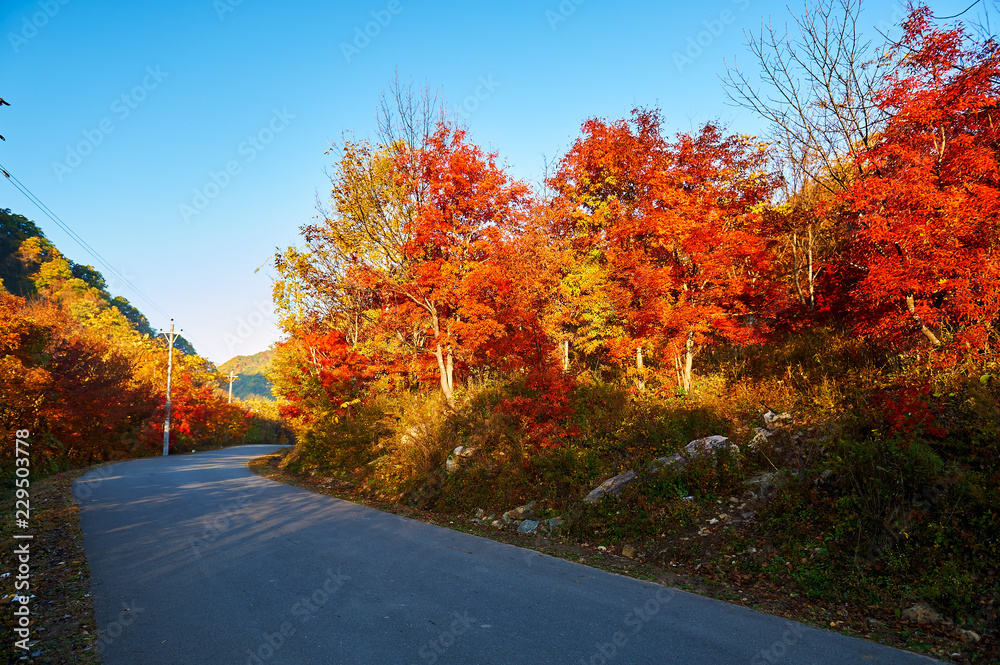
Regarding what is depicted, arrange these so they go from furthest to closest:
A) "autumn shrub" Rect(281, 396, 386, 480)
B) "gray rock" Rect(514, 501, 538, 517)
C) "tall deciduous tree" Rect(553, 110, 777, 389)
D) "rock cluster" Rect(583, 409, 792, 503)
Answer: "autumn shrub" Rect(281, 396, 386, 480) → "tall deciduous tree" Rect(553, 110, 777, 389) → "gray rock" Rect(514, 501, 538, 517) → "rock cluster" Rect(583, 409, 792, 503)

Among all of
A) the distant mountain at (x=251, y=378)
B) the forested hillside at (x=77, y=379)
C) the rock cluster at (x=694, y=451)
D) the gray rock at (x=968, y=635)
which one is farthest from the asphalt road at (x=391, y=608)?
the distant mountain at (x=251, y=378)

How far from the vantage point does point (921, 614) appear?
438 centimetres

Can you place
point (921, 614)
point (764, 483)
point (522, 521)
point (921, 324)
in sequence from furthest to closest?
point (522, 521), point (921, 324), point (764, 483), point (921, 614)

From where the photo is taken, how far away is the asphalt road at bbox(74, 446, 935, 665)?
3.88 metres

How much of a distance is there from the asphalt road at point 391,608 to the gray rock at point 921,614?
70 centimetres

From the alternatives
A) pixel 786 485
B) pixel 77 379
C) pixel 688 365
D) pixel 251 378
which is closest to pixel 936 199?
pixel 786 485

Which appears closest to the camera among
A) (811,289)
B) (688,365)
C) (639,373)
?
(688,365)

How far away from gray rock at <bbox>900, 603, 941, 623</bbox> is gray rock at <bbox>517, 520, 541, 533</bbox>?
4899 mm

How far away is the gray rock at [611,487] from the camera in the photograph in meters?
8.02

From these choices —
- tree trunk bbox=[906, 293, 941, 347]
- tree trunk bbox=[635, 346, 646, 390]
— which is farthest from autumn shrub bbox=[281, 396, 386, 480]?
tree trunk bbox=[906, 293, 941, 347]

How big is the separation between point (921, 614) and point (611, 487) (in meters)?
4.26

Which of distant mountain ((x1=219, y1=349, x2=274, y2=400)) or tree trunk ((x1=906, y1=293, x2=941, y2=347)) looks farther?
distant mountain ((x1=219, y1=349, x2=274, y2=400))

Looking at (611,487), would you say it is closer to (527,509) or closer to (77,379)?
(527,509)

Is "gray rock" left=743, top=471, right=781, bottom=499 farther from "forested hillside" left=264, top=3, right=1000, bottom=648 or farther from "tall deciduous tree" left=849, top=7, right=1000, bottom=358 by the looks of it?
"tall deciduous tree" left=849, top=7, right=1000, bottom=358
